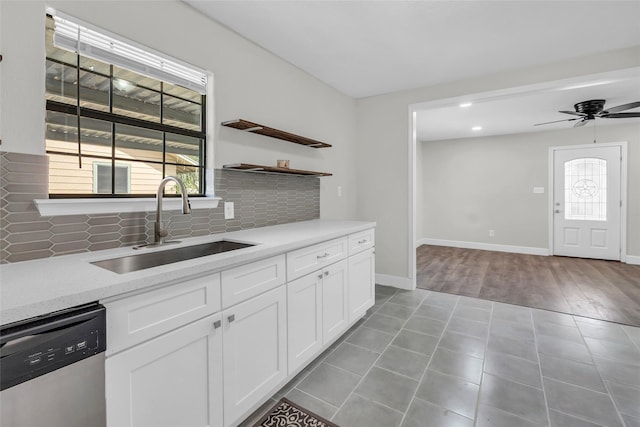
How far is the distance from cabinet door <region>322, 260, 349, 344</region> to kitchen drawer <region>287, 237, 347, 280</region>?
2.7 inches

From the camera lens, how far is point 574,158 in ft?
17.9

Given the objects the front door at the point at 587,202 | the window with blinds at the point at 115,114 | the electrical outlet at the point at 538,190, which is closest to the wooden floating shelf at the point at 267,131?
the window with blinds at the point at 115,114

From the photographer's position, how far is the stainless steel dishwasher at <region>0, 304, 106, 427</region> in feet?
2.51

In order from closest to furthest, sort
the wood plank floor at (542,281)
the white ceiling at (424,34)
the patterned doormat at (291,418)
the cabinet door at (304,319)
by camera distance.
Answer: the patterned doormat at (291,418) < the cabinet door at (304,319) < the white ceiling at (424,34) < the wood plank floor at (542,281)

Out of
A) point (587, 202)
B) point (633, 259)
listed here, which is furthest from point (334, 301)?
point (633, 259)

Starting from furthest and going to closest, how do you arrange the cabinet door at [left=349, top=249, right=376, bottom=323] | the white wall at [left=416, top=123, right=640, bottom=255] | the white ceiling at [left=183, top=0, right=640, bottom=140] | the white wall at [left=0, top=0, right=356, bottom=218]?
the white wall at [left=416, top=123, right=640, bottom=255]
the cabinet door at [left=349, top=249, right=376, bottom=323]
the white ceiling at [left=183, top=0, right=640, bottom=140]
the white wall at [left=0, top=0, right=356, bottom=218]

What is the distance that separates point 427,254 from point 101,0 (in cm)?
567

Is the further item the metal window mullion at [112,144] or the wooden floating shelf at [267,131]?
the wooden floating shelf at [267,131]

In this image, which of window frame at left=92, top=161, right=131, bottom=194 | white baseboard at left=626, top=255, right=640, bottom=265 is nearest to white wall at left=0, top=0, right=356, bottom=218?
window frame at left=92, top=161, right=131, bottom=194

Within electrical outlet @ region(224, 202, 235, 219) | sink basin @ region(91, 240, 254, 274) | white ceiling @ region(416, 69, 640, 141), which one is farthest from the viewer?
white ceiling @ region(416, 69, 640, 141)

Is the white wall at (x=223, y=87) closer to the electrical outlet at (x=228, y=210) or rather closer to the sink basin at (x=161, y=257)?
the electrical outlet at (x=228, y=210)

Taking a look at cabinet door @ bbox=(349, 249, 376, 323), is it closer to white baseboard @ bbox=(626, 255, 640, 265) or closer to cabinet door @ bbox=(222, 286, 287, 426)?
cabinet door @ bbox=(222, 286, 287, 426)

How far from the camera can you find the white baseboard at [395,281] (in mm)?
3680

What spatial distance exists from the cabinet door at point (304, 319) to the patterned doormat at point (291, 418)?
193 millimetres
